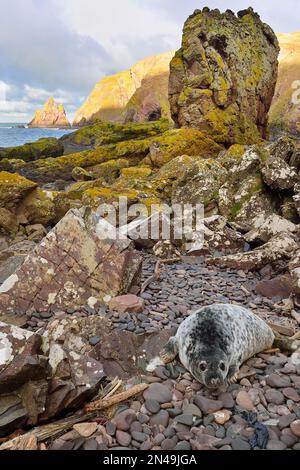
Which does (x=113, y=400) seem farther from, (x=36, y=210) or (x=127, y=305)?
(x=36, y=210)

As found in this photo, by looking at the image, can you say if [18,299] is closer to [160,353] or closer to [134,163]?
[160,353]

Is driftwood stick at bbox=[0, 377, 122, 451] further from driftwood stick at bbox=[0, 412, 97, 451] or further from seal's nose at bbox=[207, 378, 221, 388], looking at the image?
seal's nose at bbox=[207, 378, 221, 388]

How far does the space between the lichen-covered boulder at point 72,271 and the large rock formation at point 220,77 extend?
22240 millimetres

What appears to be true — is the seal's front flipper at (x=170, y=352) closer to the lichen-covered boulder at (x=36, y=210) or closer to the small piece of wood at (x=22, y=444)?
the small piece of wood at (x=22, y=444)

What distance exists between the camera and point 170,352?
16.8 ft

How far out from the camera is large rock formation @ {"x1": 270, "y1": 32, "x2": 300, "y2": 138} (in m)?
93.3

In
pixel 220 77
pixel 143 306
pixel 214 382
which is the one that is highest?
pixel 220 77

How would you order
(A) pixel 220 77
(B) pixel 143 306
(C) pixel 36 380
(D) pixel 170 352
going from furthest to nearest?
(A) pixel 220 77
(B) pixel 143 306
(D) pixel 170 352
(C) pixel 36 380

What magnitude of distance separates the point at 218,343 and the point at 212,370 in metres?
0.37

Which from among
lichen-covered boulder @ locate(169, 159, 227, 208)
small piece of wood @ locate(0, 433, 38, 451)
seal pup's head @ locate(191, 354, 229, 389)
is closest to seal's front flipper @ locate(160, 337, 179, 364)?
seal pup's head @ locate(191, 354, 229, 389)

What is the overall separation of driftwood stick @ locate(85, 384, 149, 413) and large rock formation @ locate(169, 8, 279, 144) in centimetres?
2551

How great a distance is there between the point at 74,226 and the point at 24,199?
857 centimetres

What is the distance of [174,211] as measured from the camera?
14055 millimetres

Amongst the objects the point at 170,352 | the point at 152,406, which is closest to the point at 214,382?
the point at 152,406
